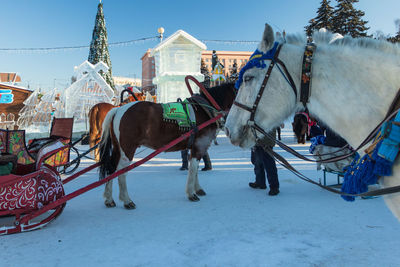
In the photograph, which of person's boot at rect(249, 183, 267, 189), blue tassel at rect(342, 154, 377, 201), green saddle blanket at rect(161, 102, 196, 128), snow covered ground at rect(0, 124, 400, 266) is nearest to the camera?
blue tassel at rect(342, 154, 377, 201)

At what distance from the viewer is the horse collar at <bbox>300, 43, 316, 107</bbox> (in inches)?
55.9

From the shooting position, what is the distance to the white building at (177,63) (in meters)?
16.5

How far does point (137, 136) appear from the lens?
4.17 metres

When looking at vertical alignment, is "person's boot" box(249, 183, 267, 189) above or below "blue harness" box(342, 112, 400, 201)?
below

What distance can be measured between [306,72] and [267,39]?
12.8 inches

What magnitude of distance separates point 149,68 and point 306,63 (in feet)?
283

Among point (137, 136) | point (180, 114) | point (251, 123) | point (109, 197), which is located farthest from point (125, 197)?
point (251, 123)

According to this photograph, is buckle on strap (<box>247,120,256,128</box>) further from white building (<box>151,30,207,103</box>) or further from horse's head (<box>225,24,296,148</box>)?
white building (<box>151,30,207,103</box>)

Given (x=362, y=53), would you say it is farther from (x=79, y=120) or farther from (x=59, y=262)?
(x=79, y=120)

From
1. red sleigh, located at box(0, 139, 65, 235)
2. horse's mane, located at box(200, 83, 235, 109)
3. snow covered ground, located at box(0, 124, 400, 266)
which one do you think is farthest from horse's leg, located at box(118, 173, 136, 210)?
horse's mane, located at box(200, 83, 235, 109)

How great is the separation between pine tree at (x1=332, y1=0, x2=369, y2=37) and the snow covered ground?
71.6 ft

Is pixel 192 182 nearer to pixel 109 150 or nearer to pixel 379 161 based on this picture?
pixel 109 150

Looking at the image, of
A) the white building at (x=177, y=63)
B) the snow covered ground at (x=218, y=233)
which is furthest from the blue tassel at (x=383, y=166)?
the white building at (x=177, y=63)

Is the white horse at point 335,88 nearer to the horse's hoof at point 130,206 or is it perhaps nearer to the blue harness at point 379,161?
the blue harness at point 379,161
